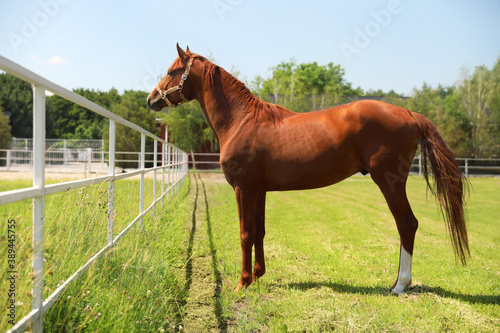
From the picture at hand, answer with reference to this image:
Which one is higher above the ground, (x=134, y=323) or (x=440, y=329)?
(x=134, y=323)

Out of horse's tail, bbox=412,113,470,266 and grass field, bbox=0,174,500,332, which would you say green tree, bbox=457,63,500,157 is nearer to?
grass field, bbox=0,174,500,332

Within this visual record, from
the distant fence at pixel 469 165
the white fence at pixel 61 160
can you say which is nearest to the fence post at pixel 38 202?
the white fence at pixel 61 160

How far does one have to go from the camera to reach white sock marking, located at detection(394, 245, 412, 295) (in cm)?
293

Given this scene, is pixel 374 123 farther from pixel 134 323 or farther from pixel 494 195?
pixel 494 195

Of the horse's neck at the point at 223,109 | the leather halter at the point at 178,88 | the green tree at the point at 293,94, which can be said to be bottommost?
the horse's neck at the point at 223,109

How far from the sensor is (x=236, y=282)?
3.21 m

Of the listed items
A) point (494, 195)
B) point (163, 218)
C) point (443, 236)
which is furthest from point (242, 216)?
point (494, 195)

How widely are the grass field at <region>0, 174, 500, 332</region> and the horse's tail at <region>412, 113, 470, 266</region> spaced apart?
57cm

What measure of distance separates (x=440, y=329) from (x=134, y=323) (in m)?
2.04

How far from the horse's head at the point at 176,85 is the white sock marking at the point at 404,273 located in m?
2.57

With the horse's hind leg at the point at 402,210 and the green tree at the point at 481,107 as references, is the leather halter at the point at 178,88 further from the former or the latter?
the green tree at the point at 481,107

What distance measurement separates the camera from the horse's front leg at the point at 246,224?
3082 mm

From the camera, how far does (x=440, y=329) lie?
234 centimetres

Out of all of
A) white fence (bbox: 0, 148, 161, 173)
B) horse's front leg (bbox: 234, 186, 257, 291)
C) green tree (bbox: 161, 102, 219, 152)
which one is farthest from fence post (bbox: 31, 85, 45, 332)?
green tree (bbox: 161, 102, 219, 152)
